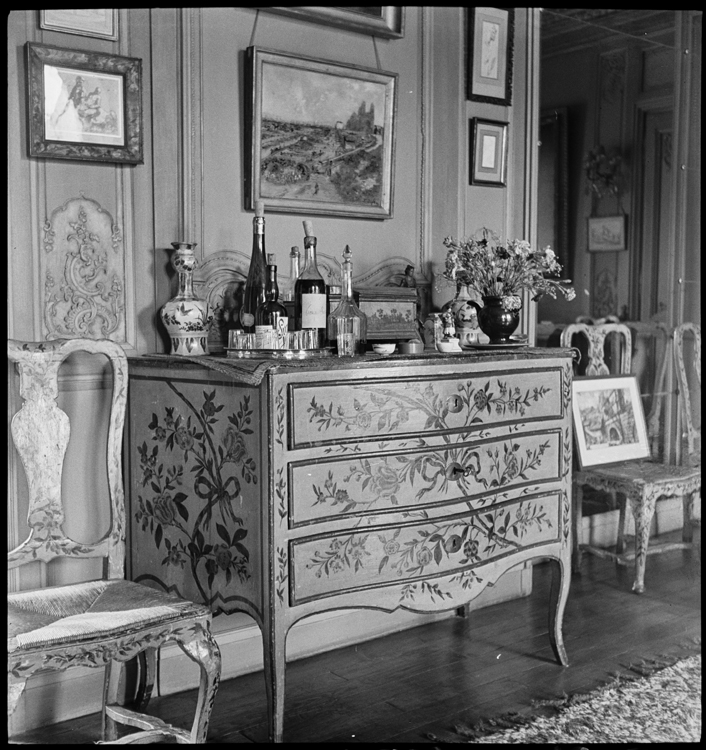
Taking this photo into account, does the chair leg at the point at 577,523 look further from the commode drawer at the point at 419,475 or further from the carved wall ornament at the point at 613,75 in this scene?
the carved wall ornament at the point at 613,75

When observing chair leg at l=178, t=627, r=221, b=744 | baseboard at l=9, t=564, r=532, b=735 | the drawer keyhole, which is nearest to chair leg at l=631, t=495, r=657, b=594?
baseboard at l=9, t=564, r=532, b=735

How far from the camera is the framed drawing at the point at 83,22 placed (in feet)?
9.10

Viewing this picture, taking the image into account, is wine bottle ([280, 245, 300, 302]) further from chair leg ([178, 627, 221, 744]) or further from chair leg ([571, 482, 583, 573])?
chair leg ([571, 482, 583, 573])

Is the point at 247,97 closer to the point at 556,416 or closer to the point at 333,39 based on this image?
the point at 333,39

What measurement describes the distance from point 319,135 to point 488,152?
0.90 meters

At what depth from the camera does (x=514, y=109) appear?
160 inches

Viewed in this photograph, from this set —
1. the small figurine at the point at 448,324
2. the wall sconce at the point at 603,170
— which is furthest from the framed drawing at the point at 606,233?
the small figurine at the point at 448,324

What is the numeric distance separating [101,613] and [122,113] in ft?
5.15

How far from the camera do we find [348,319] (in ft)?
10.4

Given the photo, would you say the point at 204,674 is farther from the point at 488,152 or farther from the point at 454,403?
the point at 488,152

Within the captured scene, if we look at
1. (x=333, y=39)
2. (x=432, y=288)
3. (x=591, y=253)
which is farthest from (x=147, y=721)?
(x=591, y=253)

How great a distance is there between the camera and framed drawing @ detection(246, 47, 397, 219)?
3230mm

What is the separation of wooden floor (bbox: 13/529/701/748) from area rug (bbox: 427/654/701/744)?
72mm

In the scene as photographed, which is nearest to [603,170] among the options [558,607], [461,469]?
[558,607]
